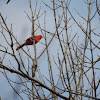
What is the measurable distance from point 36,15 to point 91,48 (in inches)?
30.4

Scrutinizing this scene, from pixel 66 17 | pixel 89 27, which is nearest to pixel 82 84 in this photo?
pixel 89 27

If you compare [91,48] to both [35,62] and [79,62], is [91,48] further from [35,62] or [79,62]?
[35,62]

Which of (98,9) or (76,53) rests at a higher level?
(98,9)

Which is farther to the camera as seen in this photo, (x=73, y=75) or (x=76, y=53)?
(x=76, y=53)

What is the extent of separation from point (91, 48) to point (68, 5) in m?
0.67

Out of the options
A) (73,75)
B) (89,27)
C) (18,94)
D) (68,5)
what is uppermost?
(68,5)

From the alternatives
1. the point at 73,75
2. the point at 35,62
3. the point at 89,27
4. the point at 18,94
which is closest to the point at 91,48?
the point at 89,27

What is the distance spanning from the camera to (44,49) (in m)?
2.00

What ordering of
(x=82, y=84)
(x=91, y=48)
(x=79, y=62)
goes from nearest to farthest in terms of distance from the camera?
(x=91, y=48) < (x=82, y=84) < (x=79, y=62)

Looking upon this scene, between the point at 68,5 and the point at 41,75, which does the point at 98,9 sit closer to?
the point at 68,5

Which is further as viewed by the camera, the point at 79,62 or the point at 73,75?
the point at 79,62

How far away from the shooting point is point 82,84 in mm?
1933

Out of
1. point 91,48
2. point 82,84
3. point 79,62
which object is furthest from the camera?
point 79,62

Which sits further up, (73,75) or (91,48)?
(91,48)
